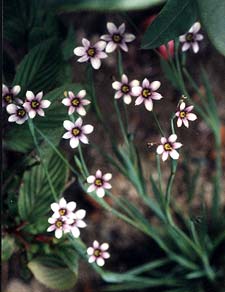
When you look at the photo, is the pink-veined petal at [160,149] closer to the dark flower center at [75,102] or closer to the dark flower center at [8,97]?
the dark flower center at [75,102]

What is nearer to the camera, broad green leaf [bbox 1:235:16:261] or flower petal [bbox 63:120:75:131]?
flower petal [bbox 63:120:75:131]

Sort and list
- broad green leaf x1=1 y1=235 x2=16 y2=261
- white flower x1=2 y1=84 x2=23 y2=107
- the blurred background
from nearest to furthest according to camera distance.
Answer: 1. white flower x1=2 y1=84 x2=23 y2=107
2. broad green leaf x1=1 y1=235 x2=16 y2=261
3. the blurred background

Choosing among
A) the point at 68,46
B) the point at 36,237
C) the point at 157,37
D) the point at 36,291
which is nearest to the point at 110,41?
the point at 157,37

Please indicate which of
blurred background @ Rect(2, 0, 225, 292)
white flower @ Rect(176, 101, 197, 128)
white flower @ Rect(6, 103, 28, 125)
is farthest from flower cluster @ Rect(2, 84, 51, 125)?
blurred background @ Rect(2, 0, 225, 292)

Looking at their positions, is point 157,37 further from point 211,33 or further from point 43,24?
point 43,24

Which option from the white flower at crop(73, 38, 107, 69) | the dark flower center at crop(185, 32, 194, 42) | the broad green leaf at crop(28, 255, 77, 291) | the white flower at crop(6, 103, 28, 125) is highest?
the dark flower center at crop(185, 32, 194, 42)

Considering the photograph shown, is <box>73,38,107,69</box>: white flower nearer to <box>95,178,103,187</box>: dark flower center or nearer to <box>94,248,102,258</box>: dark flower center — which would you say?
<box>95,178,103,187</box>: dark flower center
